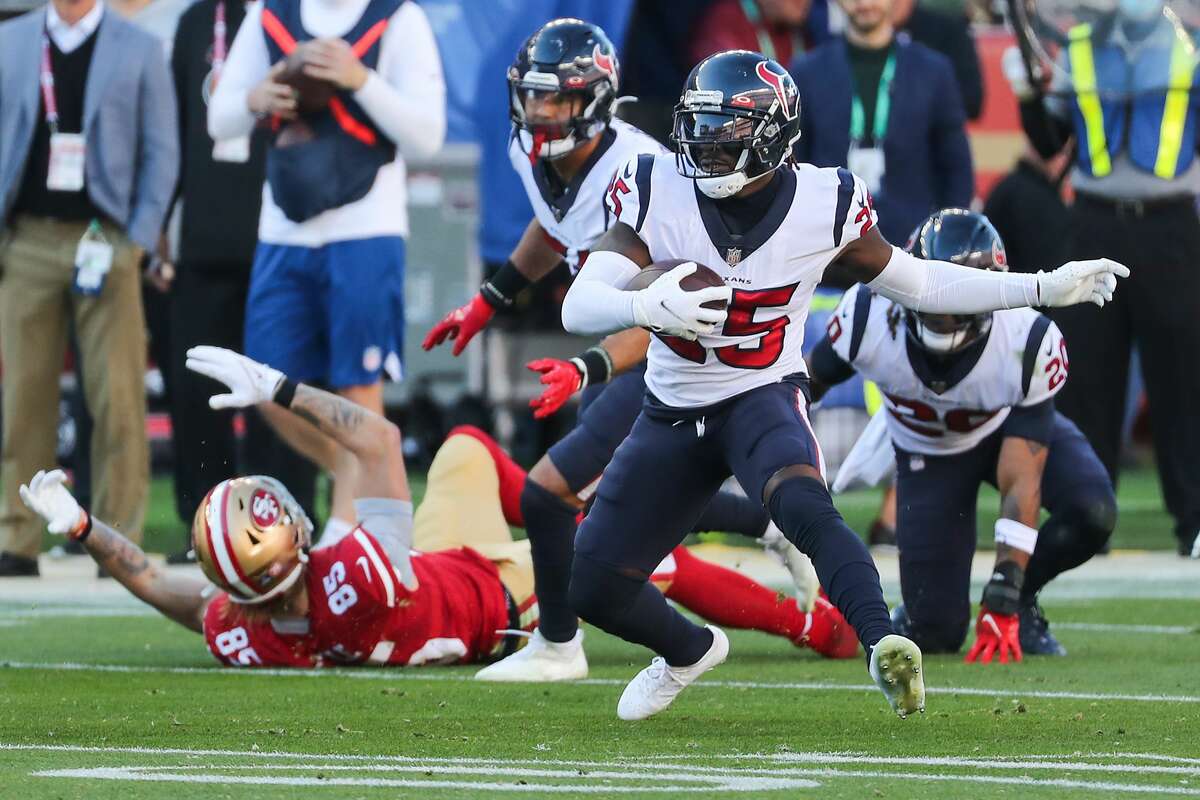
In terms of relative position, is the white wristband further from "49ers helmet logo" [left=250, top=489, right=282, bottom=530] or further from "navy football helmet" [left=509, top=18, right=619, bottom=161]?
"49ers helmet logo" [left=250, top=489, right=282, bottom=530]

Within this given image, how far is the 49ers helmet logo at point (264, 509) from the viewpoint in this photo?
608cm

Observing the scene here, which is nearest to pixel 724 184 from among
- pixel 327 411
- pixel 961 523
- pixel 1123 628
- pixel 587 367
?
pixel 587 367

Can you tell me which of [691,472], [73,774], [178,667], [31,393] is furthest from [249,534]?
[31,393]

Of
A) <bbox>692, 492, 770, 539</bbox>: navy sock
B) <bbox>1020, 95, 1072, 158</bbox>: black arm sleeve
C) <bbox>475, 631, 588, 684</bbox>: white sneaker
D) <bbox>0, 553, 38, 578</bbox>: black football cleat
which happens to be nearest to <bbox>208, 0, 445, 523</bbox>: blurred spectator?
<bbox>0, 553, 38, 578</bbox>: black football cleat

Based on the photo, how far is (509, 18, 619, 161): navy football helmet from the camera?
21.0 ft

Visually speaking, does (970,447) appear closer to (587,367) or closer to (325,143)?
(587,367)

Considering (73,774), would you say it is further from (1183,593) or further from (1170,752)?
(1183,593)

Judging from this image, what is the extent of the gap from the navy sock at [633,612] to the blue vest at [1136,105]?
15.3ft

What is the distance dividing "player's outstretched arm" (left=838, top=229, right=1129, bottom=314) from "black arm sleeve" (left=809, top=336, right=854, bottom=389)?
1453 mm

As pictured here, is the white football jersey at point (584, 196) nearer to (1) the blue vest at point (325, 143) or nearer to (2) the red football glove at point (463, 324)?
(2) the red football glove at point (463, 324)

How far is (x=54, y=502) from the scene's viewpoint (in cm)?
632

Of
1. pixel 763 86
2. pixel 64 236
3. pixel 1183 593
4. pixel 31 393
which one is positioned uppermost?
pixel 763 86

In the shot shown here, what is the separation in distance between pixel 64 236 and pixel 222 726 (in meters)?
4.31

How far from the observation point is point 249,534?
6016 millimetres
